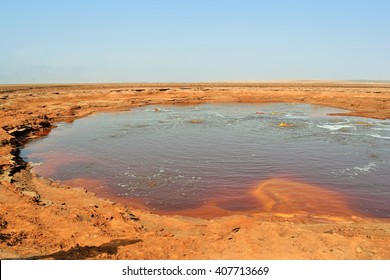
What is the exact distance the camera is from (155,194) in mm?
9820

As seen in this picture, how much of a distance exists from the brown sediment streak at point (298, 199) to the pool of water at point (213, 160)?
0.31 m

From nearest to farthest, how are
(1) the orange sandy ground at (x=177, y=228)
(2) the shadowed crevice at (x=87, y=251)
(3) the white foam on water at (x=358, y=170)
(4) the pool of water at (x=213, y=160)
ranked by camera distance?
1. (2) the shadowed crevice at (x=87, y=251)
2. (1) the orange sandy ground at (x=177, y=228)
3. (4) the pool of water at (x=213, y=160)
4. (3) the white foam on water at (x=358, y=170)

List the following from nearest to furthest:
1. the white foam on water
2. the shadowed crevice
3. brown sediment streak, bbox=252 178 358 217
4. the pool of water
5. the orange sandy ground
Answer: the shadowed crevice, the orange sandy ground, brown sediment streak, bbox=252 178 358 217, the pool of water, the white foam on water

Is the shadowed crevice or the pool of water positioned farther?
the pool of water

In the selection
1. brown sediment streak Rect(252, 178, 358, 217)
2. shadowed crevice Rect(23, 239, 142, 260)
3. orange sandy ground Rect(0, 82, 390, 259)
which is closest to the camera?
shadowed crevice Rect(23, 239, 142, 260)

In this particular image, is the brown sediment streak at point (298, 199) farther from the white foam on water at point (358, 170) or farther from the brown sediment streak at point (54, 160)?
the brown sediment streak at point (54, 160)

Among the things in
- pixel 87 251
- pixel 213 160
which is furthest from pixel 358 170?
pixel 87 251

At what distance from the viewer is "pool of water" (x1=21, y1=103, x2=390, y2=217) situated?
977 centimetres

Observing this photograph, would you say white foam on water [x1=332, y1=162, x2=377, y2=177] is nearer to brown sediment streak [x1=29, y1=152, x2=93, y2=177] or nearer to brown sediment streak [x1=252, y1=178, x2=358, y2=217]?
brown sediment streak [x1=252, y1=178, x2=358, y2=217]

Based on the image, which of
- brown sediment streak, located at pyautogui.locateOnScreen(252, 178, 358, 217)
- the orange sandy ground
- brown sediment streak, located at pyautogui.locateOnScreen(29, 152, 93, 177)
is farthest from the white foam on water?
brown sediment streak, located at pyautogui.locateOnScreen(29, 152, 93, 177)

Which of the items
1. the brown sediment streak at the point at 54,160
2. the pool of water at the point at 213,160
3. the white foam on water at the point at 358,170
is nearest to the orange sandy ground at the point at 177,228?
the pool of water at the point at 213,160

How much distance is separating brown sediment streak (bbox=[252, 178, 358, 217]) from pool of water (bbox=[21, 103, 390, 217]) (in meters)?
0.31

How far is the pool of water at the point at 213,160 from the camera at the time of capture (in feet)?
32.1

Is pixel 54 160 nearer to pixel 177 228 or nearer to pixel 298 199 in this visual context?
pixel 177 228
